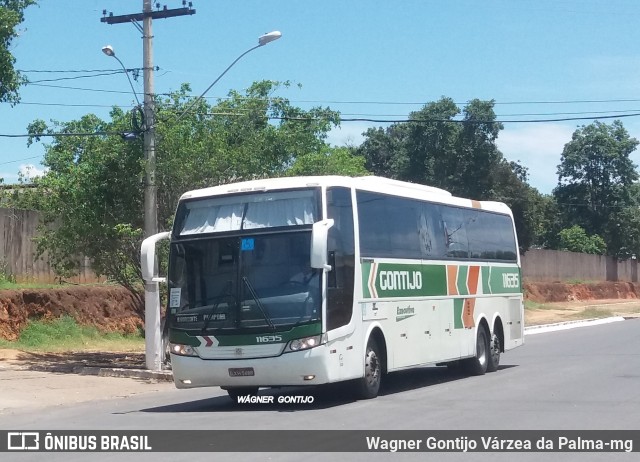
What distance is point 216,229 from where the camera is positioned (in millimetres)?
15055

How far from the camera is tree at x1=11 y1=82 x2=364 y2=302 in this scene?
22312mm

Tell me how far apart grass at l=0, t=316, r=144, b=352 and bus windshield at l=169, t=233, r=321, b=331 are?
451 inches

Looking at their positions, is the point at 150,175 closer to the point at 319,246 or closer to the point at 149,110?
the point at 149,110

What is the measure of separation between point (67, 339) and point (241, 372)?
13451 mm

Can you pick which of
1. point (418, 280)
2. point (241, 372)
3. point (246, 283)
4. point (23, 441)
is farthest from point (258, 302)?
point (418, 280)

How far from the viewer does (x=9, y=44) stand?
2078 centimetres

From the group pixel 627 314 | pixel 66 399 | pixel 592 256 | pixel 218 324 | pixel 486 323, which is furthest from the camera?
pixel 592 256

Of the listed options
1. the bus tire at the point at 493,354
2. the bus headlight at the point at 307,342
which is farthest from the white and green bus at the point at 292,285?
the bus tire at the point at 493,354

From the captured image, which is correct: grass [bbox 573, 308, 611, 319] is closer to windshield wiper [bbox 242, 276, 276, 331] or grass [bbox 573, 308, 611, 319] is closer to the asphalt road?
the asphalt road

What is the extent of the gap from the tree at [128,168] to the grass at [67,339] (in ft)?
7.29

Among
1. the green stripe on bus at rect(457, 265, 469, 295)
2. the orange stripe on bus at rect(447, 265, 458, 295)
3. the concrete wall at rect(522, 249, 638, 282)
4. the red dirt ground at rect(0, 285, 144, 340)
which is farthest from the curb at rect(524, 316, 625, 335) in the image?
the orange stripe on bus at rect(447, 265, 458, 295)

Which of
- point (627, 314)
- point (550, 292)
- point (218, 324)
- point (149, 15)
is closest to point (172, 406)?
point (218, 324)

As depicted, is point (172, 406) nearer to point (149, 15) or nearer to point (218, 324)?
point (218, 324)

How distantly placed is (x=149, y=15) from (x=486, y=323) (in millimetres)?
10185
